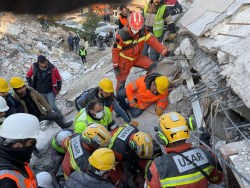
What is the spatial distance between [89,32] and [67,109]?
19416 mm

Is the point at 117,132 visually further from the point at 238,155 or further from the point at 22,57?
the point at 22,57

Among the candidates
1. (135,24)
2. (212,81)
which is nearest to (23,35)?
(135,24)

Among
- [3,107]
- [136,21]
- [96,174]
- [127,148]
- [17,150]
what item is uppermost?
[136,21]

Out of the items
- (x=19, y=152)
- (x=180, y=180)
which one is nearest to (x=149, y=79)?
(x=180, y=180)

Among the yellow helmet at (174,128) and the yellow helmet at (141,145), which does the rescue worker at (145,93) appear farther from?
the yellow helmet at (174,128)

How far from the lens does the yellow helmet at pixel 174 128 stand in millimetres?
3270

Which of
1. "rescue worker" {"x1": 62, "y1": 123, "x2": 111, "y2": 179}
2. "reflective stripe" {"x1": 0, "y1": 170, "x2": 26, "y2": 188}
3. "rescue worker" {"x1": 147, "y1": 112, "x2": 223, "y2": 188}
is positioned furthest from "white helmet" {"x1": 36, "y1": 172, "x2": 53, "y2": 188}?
"rescue worker" {"x1": 147, "y1": 112, "x2": 223, "y2": 188}

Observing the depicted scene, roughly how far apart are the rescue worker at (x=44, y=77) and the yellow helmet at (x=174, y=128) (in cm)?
329

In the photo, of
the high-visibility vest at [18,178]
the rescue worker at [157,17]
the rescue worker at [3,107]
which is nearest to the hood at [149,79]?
the rescue worker at [157,17]

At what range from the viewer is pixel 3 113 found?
471 centimetres

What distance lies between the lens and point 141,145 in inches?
154

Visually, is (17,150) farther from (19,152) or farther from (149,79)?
(149,79)

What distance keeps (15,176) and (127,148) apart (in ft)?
5.45

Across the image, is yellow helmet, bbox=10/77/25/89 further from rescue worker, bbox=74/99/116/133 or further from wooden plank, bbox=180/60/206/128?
wooden plank, bbox=180/60/206/128
